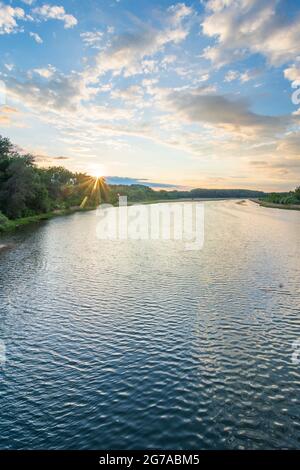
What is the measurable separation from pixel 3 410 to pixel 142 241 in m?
60.8

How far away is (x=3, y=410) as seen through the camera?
61.2 ft

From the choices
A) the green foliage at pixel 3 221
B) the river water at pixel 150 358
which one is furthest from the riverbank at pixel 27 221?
the river water at pixel 150 358

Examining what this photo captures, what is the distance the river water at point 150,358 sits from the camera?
17.3 metres

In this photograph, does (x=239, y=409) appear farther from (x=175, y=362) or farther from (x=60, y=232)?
(x=60, y=232)

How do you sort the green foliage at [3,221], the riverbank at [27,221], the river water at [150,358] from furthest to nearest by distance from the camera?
the riverbank at [27,221]
the green foliage at [3,221]
the river water at [150,358]

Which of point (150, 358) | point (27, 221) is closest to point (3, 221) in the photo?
point (27, 221)

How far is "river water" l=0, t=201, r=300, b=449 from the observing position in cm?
1727

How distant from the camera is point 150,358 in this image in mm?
24344

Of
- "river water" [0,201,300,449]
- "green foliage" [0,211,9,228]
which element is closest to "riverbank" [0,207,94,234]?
"green foliage" [0,211,9,228]

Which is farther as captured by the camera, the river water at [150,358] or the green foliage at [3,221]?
the green foliage at [3,221]

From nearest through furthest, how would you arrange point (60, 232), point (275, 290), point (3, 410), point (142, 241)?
point (3, 410) < point (275, 290) < point (142, 241) < point (60, 232)

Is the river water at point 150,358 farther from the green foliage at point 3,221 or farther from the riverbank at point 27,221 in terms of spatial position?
the riverbank at point 27,221

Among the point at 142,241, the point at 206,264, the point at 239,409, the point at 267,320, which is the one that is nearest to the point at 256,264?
the point at 206,264

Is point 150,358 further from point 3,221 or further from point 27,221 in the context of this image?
point 27,221
